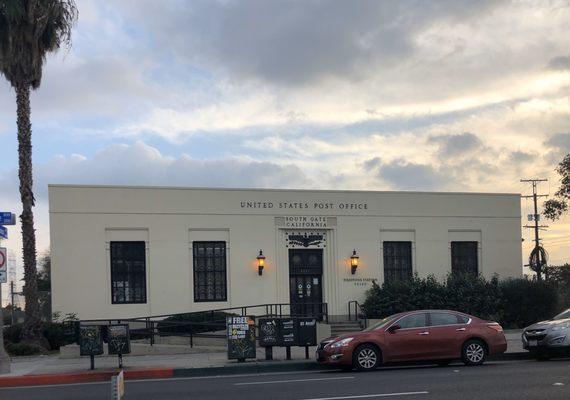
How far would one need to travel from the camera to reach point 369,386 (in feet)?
43.1

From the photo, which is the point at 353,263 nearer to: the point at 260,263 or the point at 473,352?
the point at 260,263

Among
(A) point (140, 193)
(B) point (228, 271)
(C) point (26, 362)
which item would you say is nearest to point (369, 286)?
(B) point (228, 271)

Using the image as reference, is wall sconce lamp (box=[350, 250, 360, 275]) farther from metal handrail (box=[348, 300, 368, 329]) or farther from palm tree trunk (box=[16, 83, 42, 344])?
palm tree trunk (box=[16, 83, 42, 344])

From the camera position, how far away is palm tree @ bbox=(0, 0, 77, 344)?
23.6m

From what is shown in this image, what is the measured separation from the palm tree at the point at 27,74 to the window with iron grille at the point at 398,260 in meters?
14.6

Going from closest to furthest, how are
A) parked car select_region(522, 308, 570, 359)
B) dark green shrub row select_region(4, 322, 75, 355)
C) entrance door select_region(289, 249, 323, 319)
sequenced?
parked car select_region(522, 308, 570, 359) → dark green shrub row select_region(4, 322, 75, 355) → entrance door select_region(289, 249, 323, 319)

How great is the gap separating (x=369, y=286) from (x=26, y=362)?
14.5 metres

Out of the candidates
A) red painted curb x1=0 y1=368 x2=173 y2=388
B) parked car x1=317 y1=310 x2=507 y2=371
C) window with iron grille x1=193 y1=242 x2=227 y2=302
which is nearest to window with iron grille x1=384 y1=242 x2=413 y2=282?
window with iron grille x1=193 y1=242 x2=227 y2=302

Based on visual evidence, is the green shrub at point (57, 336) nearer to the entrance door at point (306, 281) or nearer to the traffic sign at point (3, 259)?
the traffic sign at point (3, 259)

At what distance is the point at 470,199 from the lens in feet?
104

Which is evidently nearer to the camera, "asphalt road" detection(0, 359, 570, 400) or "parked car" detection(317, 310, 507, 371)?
"asphalt road" detection(0, 359, 570, 400)

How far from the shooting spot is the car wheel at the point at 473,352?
16.4m

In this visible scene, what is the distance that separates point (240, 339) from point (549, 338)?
769 centimetres

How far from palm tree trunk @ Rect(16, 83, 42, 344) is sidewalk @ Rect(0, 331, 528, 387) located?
2.38 metres
